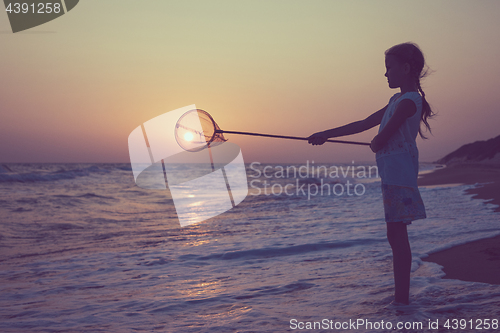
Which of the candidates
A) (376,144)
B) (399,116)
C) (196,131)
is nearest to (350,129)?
(376,144)

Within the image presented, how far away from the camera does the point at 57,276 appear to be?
13.3 feet

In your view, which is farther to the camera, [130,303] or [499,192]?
[499,192]

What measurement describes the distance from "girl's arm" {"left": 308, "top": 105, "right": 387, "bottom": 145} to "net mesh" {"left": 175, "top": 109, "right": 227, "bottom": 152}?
1.09 meters

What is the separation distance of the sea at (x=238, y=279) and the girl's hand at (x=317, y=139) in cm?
125

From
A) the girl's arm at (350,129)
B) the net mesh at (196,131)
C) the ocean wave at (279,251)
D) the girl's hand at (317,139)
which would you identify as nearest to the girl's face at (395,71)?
the girl's arm at (350,129)

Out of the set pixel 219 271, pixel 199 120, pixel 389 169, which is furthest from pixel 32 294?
pixel 389 169

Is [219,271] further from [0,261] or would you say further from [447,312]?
[0,261]

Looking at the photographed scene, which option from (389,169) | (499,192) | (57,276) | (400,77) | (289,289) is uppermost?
(400,77)

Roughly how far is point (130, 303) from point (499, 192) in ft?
32.4

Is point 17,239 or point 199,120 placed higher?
point 199,120

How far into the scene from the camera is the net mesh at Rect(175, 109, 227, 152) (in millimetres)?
3545
